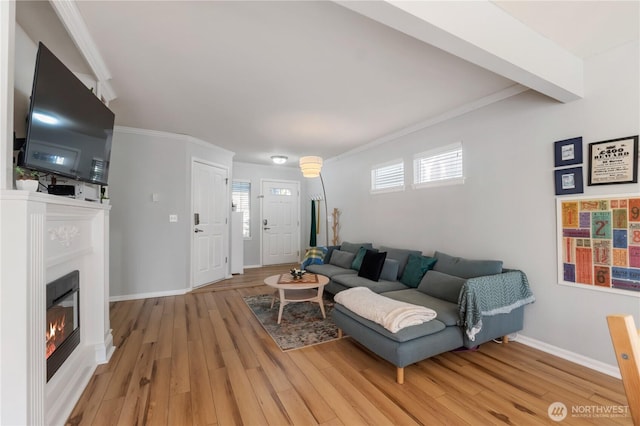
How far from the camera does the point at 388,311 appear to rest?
2.23 meters

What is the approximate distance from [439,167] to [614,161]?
1661 millimetres

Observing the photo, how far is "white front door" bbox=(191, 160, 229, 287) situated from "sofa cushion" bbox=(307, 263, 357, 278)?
1.84 meters

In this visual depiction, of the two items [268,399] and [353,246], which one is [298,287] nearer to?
[268,399]

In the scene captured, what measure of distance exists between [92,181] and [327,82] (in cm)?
217

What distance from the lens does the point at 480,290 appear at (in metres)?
2.37

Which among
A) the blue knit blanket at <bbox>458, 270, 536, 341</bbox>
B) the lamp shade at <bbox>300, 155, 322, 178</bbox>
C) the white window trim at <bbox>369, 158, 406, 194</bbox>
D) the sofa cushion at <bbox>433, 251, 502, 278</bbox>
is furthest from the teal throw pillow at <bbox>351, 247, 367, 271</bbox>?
the blue knit blanket at <bbox>458, 270, 536, 341</bbox>

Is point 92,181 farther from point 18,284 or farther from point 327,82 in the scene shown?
point 327,82

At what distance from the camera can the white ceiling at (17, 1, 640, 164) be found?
5.91ft

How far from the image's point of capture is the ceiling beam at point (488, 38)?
1.42 metres

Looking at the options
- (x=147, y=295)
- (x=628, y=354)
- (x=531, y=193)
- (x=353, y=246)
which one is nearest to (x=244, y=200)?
(x=147, y=295)

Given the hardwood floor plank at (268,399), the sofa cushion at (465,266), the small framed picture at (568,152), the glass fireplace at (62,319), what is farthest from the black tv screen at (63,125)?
the small framed picture at (568,152)

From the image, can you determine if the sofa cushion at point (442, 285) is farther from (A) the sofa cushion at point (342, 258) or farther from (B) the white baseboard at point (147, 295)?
(B) the white baseboard at point (147, 295)

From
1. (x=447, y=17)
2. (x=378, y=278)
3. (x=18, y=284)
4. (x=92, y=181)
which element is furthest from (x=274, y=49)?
(x=378, y=278)

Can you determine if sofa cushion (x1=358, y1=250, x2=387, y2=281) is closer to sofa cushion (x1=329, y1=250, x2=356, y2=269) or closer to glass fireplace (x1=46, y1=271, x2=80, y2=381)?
sofa cushion (x1=329, y1=250, x2=356, y2=269)
